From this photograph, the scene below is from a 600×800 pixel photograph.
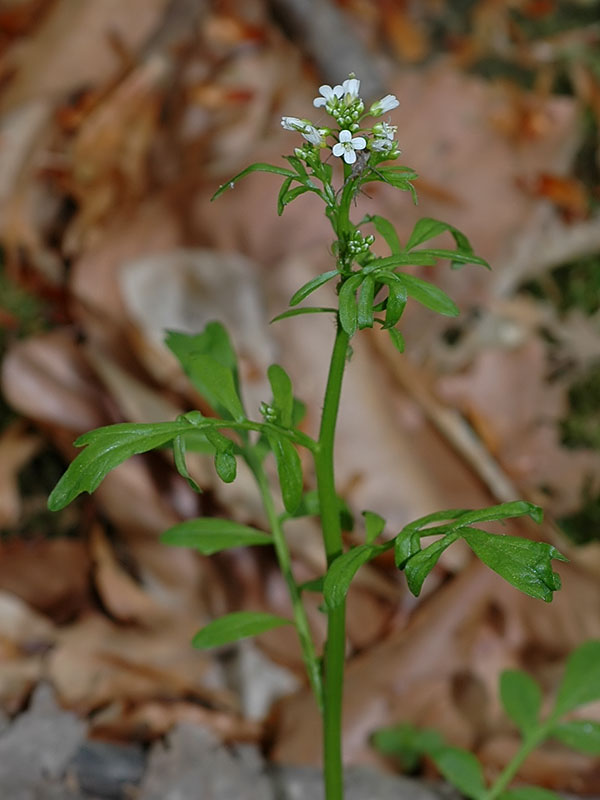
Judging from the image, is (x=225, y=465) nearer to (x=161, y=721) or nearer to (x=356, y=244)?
(x=356, y=244)

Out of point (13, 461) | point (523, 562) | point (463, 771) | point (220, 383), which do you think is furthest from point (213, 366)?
point (13, 461)

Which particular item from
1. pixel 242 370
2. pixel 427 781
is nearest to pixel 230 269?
pixel 242 370

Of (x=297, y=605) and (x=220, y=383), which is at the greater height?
(x=220, y=383)

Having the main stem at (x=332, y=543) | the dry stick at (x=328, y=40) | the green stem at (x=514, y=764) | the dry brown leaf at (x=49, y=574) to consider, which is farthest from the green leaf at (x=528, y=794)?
the dry stick at (x=328, y=40)

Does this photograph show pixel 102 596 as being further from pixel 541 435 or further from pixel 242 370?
pixel 541 435

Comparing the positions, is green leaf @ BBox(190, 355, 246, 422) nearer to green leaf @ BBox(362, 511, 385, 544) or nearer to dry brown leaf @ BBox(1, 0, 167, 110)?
green leaf @ BBox(362, 511, 385, 544)

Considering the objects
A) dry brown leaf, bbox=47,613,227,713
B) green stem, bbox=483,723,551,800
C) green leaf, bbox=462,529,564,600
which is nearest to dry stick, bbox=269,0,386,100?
dry brown leaf, bbox=47,613,227,713

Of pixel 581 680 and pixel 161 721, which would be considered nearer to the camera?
pixel 581 680
